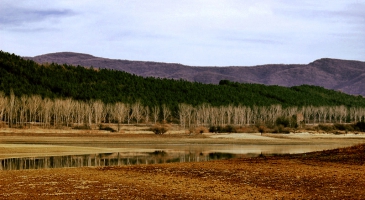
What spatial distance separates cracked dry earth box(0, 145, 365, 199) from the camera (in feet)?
60.2

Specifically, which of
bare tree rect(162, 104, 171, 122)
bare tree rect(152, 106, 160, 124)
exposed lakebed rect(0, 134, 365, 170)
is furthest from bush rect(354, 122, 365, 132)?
exposed lakebed rect(0, 134, 365, 170)

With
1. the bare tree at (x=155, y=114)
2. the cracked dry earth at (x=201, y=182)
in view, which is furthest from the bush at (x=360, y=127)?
the cracked dry earth at (x=201, y=182)

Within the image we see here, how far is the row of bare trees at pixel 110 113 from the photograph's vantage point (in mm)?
120188

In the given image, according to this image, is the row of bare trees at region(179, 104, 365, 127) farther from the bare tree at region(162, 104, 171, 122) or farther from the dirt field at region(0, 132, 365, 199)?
the dirt field at region(0, 132, 365, 199)

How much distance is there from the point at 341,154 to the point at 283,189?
1515 centimetres

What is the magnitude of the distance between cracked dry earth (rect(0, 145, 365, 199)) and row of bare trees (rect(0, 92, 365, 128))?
90.0 metres

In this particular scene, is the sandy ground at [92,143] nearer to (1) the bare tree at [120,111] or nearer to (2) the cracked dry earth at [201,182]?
(2) the cracked dry earth at [201,182]

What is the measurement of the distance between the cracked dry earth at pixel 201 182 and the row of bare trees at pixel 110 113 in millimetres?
90034

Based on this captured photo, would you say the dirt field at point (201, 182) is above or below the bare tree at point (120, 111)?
below

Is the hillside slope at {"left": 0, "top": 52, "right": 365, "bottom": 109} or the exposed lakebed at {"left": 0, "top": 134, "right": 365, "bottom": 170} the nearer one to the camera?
the exposed lakebed at {"left": 0, "top": 134, "right": 365, "bottom": 170}

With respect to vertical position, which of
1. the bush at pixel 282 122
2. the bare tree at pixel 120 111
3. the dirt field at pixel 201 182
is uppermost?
the bare tree at pixel 120 111

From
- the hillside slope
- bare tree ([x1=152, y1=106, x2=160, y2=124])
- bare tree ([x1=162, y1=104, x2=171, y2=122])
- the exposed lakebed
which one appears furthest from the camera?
the hillside slope

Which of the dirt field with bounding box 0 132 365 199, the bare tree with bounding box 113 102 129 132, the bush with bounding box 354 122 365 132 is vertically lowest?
the bush with bounding box 354 122 365 132

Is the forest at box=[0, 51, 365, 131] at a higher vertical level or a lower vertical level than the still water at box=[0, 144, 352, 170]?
higher
